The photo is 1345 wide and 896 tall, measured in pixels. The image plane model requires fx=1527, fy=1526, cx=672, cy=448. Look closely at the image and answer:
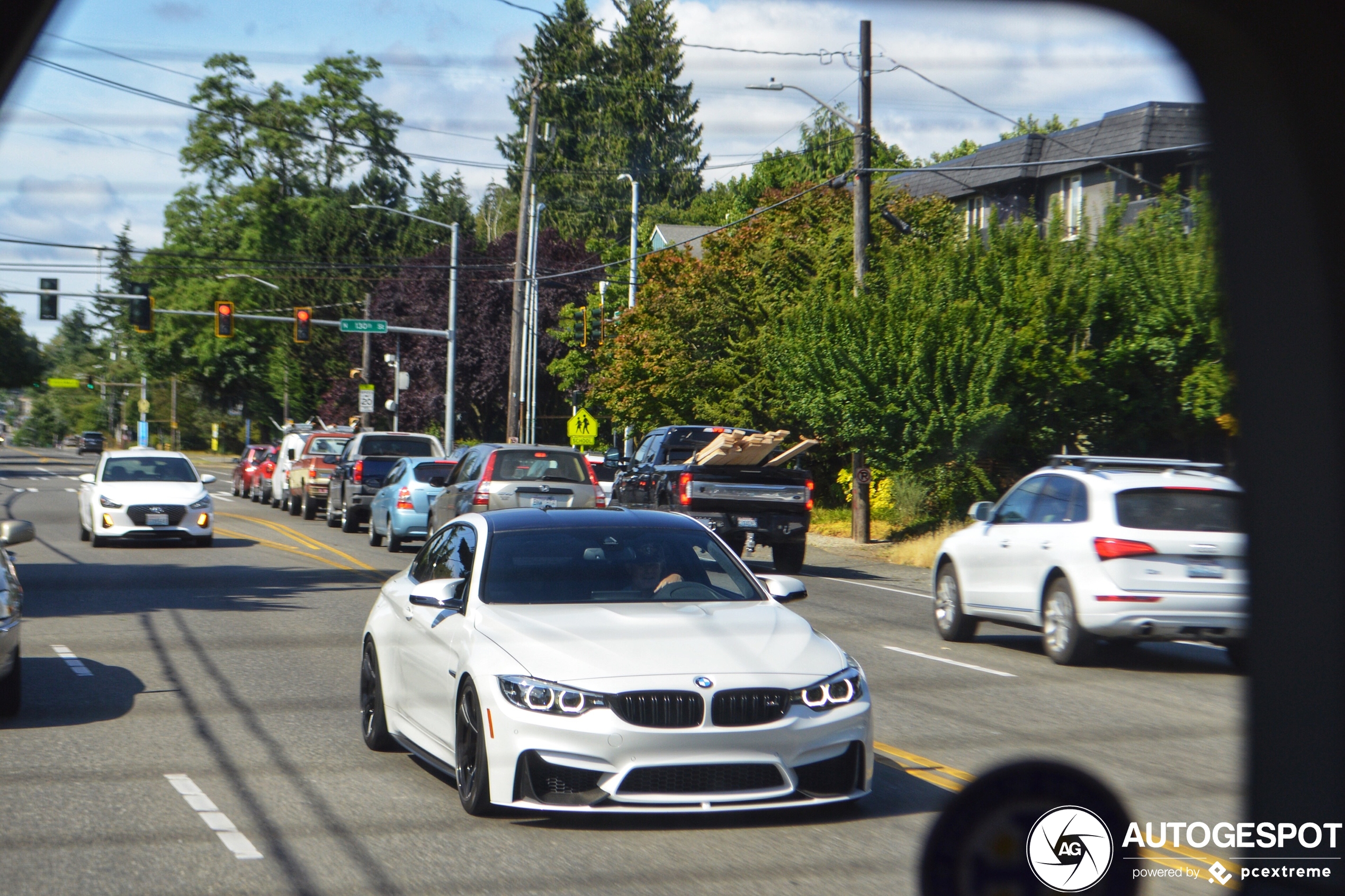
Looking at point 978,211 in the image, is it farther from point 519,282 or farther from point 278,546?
point 278,546

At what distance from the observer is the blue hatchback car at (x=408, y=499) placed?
2586 cm

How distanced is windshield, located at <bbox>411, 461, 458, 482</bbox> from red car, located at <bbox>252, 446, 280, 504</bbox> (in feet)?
56.2

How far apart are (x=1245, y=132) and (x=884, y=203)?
119 ft

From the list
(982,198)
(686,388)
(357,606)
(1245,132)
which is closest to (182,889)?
(1245,132)

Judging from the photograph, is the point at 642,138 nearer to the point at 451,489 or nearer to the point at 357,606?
the point at 451,489

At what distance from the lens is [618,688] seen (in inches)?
273

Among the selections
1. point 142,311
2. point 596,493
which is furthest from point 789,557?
point 142,311

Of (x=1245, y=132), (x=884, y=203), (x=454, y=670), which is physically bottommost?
(x=454, y=670)

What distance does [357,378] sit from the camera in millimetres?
64938

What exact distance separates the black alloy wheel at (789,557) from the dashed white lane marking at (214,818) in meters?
15.3

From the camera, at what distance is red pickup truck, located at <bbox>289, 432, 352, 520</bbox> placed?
3625 cm

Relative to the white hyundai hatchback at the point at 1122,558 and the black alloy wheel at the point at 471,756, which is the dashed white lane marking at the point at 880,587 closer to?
the white hyundai hatchback at the point at 1122,558

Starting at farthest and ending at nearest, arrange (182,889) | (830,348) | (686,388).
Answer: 1. (686,388)
2. (830,348)
3. (182,889)

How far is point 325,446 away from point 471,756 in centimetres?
3233
